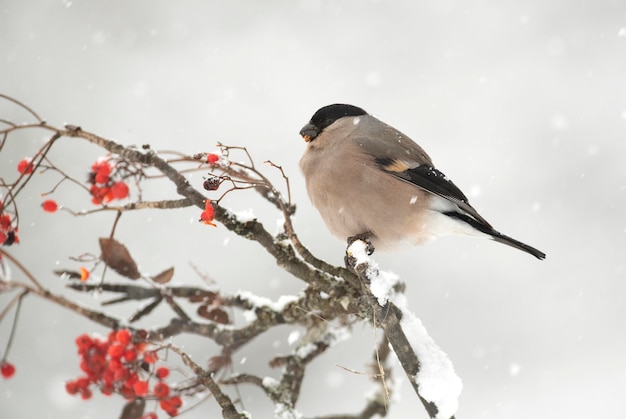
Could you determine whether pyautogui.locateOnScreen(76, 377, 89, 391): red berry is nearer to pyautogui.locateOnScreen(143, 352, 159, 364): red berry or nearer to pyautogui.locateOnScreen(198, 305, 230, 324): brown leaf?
pyautogui.locateOnScreen(143, 352, 159, 364): red berry

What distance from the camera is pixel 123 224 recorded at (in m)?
3.84

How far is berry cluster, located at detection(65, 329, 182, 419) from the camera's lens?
137cm

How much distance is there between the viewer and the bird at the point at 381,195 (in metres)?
1.76

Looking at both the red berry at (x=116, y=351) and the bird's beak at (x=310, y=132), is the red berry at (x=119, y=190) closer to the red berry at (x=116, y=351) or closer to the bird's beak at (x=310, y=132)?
the red berry at (x=116, y=351)

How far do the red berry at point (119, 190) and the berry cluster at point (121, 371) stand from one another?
27 cm

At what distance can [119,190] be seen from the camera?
1.37 m

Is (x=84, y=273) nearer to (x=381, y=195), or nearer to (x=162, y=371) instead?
(x=162, y=371)

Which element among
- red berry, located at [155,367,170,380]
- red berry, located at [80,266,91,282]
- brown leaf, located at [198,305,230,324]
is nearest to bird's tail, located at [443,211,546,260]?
brown leaf, located at [198,305,230,324]

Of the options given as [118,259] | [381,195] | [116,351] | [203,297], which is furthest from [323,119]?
[116,351]

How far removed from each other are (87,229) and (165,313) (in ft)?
2.15

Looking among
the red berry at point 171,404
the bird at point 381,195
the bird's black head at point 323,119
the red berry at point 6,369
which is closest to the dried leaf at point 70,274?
the red berry at point 6,369

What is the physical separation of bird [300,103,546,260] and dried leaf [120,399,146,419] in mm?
Result: 650

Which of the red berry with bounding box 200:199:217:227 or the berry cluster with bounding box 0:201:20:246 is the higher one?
the berry cluster with bounding box 0:201:20:246

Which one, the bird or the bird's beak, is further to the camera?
the bird's beak
